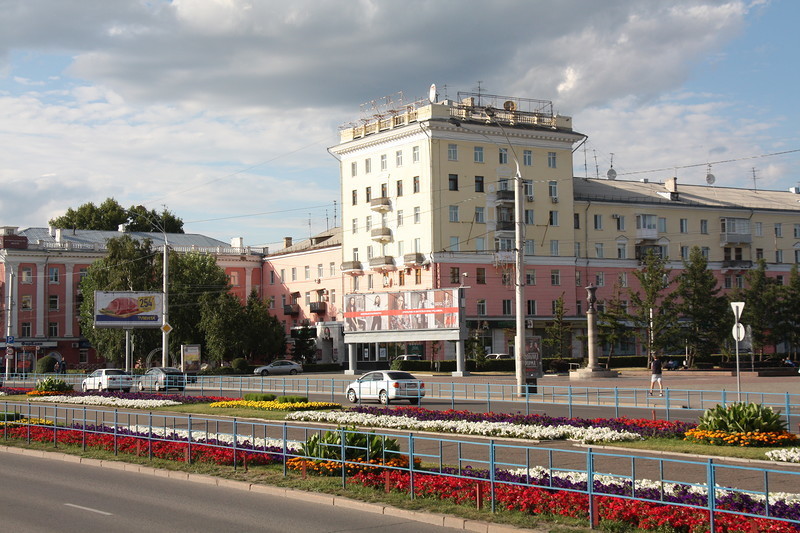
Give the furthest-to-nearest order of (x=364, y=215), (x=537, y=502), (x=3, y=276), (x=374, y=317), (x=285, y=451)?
(x=3, y=276) < (x=364, y=215) < (x=374, y=317) < (x=285, y=451) < (x=537, y=502)

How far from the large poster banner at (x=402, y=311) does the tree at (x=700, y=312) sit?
17144 mm

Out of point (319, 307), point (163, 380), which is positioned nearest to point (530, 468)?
point (163, 380)

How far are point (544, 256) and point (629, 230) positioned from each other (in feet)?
35.6

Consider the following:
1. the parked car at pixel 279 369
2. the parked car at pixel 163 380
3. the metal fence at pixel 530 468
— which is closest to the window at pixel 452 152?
the parked car at pixel 279 369

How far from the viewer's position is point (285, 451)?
16406 mm

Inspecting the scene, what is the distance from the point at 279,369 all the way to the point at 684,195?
143 feet

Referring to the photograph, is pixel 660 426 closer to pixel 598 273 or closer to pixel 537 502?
pixel 537 502

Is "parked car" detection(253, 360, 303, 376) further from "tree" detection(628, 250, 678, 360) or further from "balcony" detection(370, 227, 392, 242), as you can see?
"tree" detection(628, 250, 678, 360)

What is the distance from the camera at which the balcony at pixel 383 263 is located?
255ft

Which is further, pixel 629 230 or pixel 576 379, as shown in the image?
pixel 629 230

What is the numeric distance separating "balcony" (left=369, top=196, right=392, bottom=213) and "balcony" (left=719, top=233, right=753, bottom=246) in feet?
108

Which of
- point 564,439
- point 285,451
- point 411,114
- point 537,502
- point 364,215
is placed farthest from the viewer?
point 364,215

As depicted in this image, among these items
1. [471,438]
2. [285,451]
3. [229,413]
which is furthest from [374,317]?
[285,451]

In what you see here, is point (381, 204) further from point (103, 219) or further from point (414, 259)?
point (103, 219)
